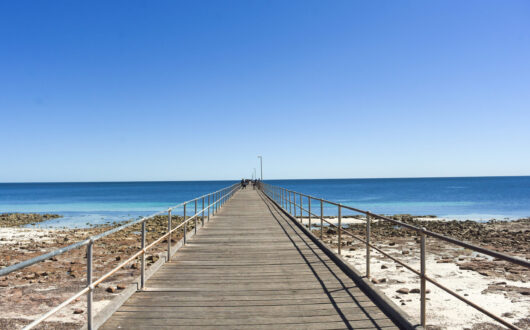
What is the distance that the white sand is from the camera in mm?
6957

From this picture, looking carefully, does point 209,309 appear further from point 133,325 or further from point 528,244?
point 528,244

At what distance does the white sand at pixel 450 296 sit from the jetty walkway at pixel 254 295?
2210mm

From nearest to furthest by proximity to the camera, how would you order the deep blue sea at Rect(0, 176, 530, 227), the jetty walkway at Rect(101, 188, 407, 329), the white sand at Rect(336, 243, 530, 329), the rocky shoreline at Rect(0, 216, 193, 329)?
the jetty walkway at Rect(101, 188, 407, 329), the rocky shoreline at Rect(0, 216, 193, 329), the white sand at Rect(336, 243, 530, 329), the deep blue sea at Rect(0, 176, 530, 227)

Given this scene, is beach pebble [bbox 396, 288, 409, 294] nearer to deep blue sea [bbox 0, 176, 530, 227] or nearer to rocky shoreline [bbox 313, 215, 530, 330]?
rocky shoreline [bbox 313, 215, 530, 330]

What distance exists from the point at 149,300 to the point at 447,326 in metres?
5.28

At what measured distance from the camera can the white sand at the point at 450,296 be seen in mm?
6957

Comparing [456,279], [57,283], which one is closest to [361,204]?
[456,279]

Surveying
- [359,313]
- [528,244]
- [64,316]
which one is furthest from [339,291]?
[528,244]

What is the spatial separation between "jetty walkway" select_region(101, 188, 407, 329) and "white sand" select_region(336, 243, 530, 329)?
7.25 ft

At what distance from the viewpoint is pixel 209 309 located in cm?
450

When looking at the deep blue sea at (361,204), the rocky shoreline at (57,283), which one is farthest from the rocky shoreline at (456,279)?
the deep blue sea at (361,204)

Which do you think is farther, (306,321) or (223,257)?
(223,257)

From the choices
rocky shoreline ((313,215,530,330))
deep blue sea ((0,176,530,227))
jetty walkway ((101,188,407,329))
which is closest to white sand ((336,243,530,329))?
rocky shoreline ((313,215,530,330))

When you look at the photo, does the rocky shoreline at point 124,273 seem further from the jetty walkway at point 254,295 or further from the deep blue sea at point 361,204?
the deep blue sea at point 361,204
